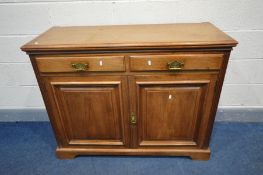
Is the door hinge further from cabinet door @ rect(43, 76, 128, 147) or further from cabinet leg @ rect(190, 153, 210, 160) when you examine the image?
cabinet leg @ rect(190, 153, 210, 160)

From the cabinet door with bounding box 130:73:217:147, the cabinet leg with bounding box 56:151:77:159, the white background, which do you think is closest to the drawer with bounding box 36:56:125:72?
the cabinet door with bounding box 130:73:217:147

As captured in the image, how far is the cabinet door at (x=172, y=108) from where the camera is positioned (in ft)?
3.95

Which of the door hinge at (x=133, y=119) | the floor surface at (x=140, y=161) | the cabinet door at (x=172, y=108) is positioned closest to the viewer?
the cabinet door at (x=172, y=108)

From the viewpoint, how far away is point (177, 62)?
1134mm

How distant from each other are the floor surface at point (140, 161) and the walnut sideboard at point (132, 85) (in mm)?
70

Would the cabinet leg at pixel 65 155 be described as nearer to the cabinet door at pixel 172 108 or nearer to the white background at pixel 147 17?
the cabinet door at pixel 172 108

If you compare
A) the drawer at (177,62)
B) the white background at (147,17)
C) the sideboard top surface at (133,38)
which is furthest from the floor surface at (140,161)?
the sideboard top surface at (133,38)

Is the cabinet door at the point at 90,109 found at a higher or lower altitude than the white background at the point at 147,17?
lower

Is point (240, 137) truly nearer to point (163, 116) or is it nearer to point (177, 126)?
point (177, 126)

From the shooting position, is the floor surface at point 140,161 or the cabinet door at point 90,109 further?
the floor surface at point 140,161

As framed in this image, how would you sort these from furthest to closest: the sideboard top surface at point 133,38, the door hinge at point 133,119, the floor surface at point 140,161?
the floor surface at point 140,161, the door hinge at point 133,119, the sideboard top surface at point 133,38

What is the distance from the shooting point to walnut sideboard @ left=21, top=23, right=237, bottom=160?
44.3 inches

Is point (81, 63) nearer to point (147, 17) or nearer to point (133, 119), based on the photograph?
point (133, 119)

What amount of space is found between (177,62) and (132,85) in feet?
0.92
